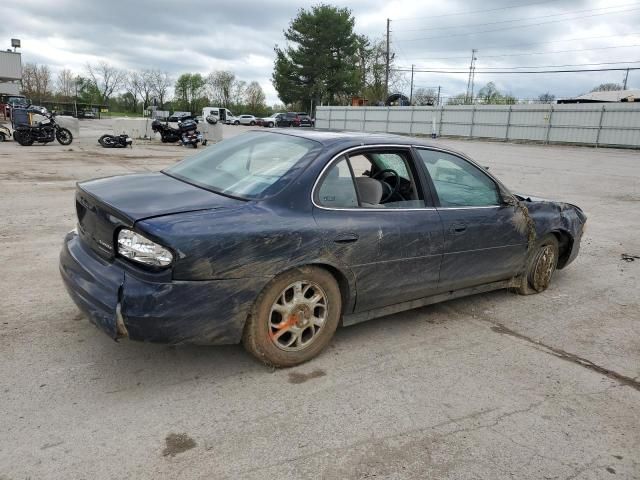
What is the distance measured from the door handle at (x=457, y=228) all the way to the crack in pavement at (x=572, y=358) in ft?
2.89

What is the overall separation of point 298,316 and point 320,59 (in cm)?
5994

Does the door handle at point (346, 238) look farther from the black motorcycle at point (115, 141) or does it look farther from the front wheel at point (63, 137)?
the front wheel at point (63, 137)

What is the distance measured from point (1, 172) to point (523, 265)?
11858mm

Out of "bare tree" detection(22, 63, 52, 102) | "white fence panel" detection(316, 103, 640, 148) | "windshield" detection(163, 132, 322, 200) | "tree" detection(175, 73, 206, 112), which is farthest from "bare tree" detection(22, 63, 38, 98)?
"windshield" detection(163, 132, 322, 200)

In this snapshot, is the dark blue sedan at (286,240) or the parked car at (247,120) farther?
the parked car at (247,120)

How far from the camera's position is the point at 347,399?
9.98 ft

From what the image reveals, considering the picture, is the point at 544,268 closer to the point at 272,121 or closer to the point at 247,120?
the point at 272,121

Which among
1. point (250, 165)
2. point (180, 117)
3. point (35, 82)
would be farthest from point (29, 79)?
point (250, 165)

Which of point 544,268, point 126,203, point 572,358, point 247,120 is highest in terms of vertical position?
point 247,120

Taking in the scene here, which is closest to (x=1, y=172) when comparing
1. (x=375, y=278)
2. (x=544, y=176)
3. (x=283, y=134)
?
(x=283, y=134)

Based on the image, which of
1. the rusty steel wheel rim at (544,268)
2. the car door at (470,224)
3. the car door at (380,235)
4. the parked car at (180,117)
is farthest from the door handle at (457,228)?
the parked car at (180,117)

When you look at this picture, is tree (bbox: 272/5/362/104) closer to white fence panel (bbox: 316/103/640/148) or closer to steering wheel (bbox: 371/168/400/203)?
white fence panel (bbox: 316/103/640/148)

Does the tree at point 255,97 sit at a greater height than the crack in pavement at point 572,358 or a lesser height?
greater

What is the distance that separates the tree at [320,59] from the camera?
58.8 m
